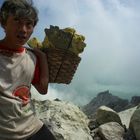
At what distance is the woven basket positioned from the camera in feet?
11.2

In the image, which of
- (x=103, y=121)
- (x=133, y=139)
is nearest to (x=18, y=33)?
(x=133, y=139)

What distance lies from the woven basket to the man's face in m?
0.33

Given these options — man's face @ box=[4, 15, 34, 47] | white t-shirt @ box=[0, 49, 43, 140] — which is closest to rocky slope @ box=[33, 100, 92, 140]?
white t-shirt @ box=[0, 49, 43, 140]

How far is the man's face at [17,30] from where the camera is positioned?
314 centimetres

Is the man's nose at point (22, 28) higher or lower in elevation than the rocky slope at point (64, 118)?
higher

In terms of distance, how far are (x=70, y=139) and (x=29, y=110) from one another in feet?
13.2

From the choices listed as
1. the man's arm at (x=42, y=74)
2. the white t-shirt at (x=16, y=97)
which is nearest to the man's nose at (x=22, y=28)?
the white t-shirt at (x=16, y=97)

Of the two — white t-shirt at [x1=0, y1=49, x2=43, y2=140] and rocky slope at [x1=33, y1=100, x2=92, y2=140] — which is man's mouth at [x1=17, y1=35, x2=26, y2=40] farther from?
rocky slope at [x1=33, y1=100, x2=92, y2=140]

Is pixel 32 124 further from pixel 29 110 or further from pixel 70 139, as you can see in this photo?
pixel 70 139

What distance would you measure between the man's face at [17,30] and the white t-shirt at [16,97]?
4.0 inches

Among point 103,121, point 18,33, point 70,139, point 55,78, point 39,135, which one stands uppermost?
point 18,33

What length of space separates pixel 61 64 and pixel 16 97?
52cm

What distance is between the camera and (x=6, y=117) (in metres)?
3.03

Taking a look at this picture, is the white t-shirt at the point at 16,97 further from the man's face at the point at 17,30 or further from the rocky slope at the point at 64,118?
the rocky slope at the point at 64,118
